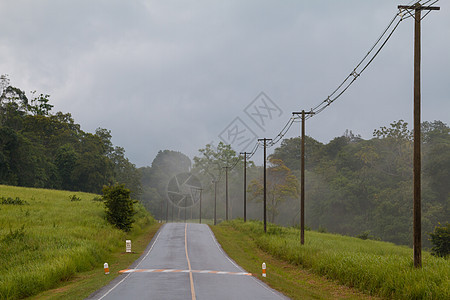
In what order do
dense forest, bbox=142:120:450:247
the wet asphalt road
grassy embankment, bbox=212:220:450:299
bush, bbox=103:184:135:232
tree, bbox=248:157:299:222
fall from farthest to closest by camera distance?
tree, bbox=248:157:299:222 < dense forest, bbox=142:120:450:247 < bush, bbox=103:184:135:232 < the wet asphalt road < grassy embankment, bbox=212:220:450:299

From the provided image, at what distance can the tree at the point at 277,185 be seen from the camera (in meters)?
97.1

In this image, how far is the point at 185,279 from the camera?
19391 millimetres

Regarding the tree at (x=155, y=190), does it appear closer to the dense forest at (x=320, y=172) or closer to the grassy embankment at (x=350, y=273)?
the dense forest at (x=320, y=172)

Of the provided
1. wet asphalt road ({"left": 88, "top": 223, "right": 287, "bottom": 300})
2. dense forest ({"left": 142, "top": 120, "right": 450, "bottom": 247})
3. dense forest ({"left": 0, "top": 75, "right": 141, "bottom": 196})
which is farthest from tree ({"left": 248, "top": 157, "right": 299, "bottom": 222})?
wet asphalt road ({"left": 88, "top": 223, "right": 287, "bottom": 300})

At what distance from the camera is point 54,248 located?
25.8 metres

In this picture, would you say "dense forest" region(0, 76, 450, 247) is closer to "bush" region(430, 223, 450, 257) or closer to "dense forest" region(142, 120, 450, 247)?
"dense forest" region(142, 120, 450, 247)

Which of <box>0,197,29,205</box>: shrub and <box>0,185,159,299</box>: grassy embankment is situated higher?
<box>0,197,29,205</box>: shrub

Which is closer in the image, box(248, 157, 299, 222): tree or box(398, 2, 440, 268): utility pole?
box(398, 2, 440, 268): utility pole

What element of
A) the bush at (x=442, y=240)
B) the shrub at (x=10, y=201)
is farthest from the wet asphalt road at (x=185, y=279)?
the shrub at (x=10, y=201)

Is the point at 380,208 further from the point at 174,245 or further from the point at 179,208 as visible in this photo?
the point at 179,208

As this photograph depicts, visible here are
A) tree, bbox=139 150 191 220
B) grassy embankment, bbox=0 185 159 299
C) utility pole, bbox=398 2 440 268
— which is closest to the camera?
utility pole, bbox=398 2 440 268

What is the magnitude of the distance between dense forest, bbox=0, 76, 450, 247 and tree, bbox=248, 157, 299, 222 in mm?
228

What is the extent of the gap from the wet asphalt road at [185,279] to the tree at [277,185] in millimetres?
63534

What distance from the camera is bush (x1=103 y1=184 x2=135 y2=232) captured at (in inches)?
1650
